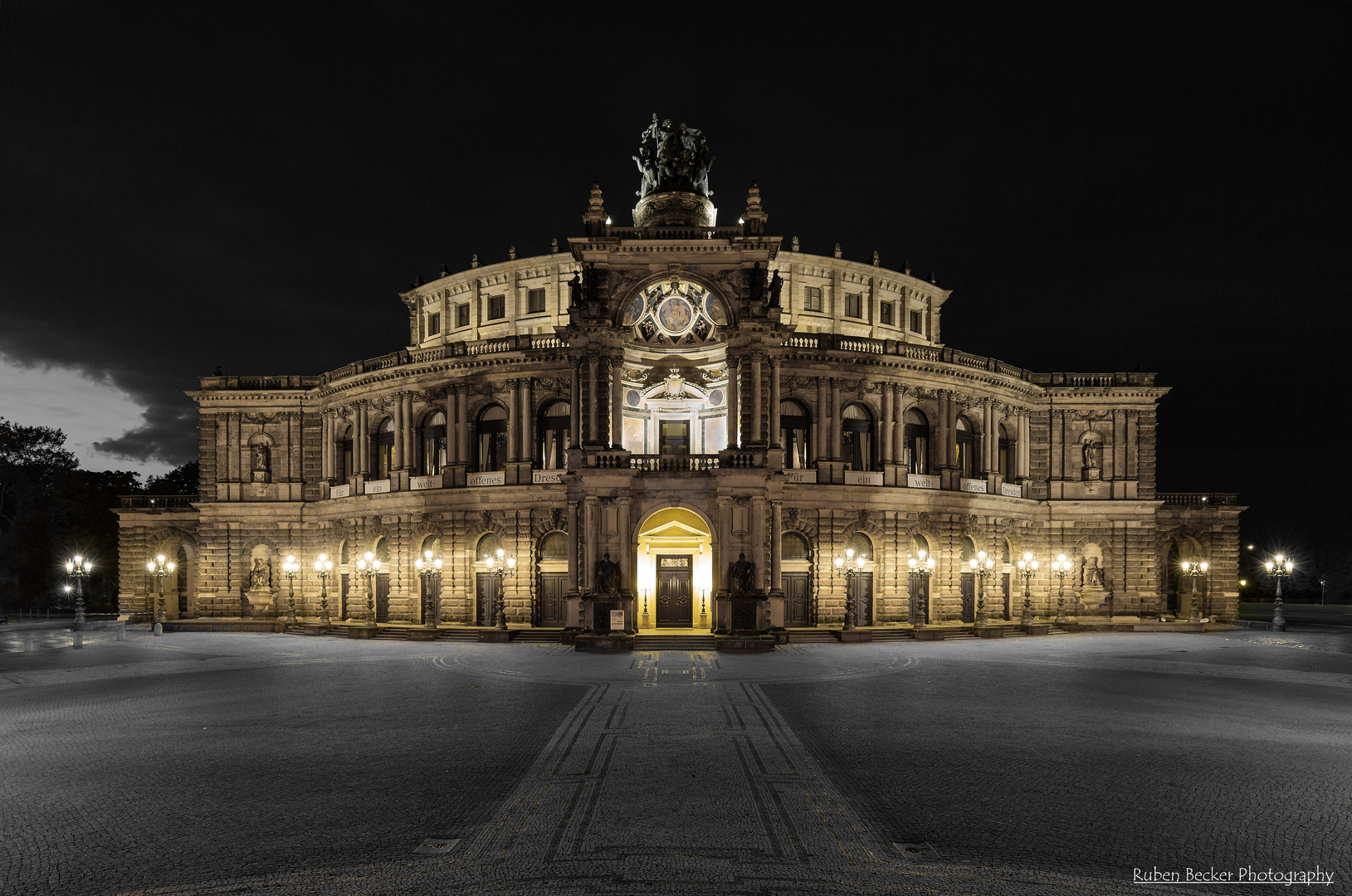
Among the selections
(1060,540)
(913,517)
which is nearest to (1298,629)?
(1060,540)

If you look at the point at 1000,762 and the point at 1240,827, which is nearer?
the point at 1240,827

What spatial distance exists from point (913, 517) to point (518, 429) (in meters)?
24.5

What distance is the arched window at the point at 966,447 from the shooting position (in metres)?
50.6

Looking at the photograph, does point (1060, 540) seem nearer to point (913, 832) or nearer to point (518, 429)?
point (518, 429)

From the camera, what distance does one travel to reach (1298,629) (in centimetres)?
4956

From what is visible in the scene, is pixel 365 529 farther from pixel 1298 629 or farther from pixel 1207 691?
pixel 1298 629

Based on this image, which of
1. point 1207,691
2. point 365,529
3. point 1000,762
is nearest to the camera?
point 1000,762

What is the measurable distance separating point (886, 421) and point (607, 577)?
20.4 metres

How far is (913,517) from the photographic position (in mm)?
47250

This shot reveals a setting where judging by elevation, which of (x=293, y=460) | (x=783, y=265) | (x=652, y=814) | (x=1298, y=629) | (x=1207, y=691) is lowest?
(x=1298, y=629)

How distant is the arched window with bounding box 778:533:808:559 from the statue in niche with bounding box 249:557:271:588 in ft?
116

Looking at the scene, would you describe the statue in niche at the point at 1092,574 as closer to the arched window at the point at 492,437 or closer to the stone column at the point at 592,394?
the stone column at the point at 592,394

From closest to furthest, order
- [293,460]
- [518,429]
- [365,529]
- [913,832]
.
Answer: [913,832] → [518,429] → [365,529] → [293,460]

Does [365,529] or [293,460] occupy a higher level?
[293,460]
